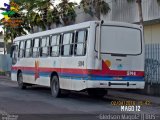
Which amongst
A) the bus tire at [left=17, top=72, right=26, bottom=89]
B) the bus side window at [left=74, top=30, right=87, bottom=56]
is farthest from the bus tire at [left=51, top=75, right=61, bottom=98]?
the bus tire at [left=17, top=72, right=26, bottom=89]

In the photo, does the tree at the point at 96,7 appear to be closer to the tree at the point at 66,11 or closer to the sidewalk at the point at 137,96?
the tree at the point at 66,11

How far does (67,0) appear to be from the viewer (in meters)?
35.5

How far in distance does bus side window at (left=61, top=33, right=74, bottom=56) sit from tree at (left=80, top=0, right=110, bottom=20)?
10.1 m

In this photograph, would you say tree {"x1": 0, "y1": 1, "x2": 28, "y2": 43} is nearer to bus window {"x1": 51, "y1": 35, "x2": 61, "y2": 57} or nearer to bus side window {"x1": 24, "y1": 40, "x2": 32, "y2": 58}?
bus side window {"x1": 24, "y1": 40, "x2": 32, "y2": 58}

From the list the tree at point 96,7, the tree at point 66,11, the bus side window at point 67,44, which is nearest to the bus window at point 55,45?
the bus side window at point 67,44

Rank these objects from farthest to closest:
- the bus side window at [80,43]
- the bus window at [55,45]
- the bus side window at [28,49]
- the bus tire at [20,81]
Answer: the bus tire at [20,81] < the bus side window at [28,49] < the bus window at [55,45] < the bus side window at [80,43]

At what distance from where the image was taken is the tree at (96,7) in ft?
93.7

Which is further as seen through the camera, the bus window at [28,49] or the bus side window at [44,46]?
the bus window at [28,49]

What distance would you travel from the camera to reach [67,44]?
60.8 ft

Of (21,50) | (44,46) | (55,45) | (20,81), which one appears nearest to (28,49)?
(21,50)

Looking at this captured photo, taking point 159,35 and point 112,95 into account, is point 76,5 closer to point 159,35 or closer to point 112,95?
point 159,35

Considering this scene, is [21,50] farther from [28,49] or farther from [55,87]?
[55,87]

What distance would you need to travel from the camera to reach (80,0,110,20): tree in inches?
1125

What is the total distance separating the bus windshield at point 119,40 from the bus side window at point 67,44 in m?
1.79
